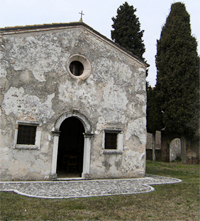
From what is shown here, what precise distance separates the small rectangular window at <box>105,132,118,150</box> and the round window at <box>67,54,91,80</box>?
9.17 feet

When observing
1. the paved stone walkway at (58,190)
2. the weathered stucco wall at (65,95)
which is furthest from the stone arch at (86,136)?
the paved stone walkway at (58,190)

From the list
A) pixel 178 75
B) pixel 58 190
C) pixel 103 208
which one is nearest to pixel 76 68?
pixel 58 190

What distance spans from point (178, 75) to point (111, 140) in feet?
40.4

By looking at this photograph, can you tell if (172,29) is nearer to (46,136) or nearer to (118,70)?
(118,70)

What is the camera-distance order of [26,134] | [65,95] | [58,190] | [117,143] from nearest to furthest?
[58,190] < [26,134] < [65,95] < [117,143]

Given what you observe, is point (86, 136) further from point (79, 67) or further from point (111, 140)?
point (79, 67)

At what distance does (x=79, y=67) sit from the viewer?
30.6ft

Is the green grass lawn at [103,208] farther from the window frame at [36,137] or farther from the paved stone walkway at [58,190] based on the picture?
the window frame at [36,137]

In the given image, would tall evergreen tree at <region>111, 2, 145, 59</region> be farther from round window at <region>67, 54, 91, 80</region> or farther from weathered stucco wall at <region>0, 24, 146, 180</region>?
round window at <region>67, 54, 91, 80</region>

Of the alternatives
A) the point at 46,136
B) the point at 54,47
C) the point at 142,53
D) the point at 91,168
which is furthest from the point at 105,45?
the point at 142,53

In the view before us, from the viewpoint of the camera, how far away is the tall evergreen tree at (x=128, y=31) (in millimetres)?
17922

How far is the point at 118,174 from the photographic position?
908cm

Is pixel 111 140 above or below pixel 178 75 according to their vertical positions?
below

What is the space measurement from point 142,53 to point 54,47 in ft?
38.3
